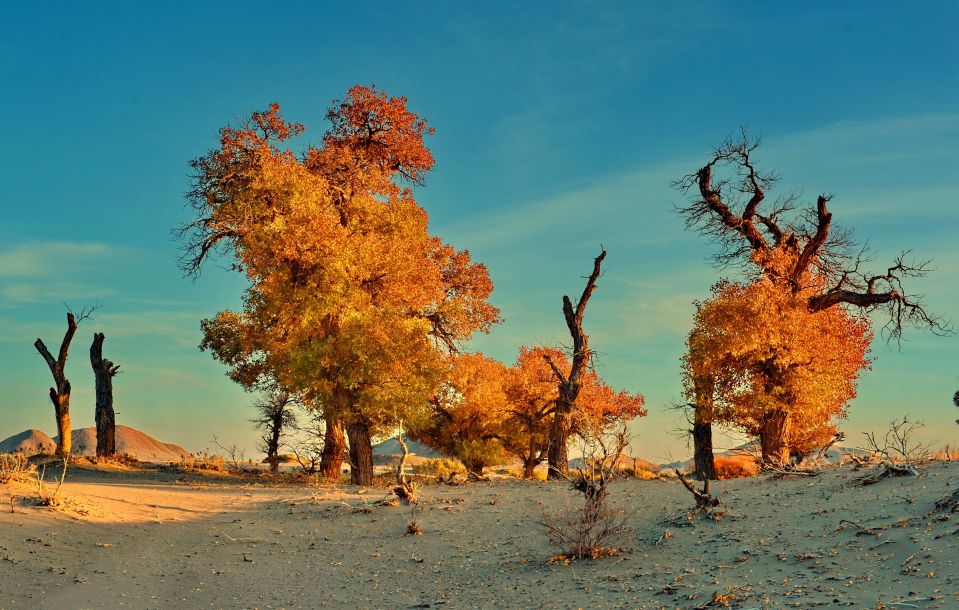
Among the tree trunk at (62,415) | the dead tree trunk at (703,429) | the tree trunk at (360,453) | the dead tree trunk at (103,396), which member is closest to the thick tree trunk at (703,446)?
the dead tree trunk at (703,429)

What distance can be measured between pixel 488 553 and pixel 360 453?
38.0ft

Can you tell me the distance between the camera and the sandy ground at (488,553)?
30.4ft

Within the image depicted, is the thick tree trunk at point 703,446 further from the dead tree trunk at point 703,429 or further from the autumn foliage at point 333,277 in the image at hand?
the autumn foliage at point 333,277

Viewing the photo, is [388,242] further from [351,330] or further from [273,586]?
[273,586]

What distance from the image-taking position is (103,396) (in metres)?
32.1

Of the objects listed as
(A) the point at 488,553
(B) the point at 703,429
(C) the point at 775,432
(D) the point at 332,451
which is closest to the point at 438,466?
(D) the point at 332,451

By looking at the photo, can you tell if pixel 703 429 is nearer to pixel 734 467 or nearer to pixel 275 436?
pixel 734 467

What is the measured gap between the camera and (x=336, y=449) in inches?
1056

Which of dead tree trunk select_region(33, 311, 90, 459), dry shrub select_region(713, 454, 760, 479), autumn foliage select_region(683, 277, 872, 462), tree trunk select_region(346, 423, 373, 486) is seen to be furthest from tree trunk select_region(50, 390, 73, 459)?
dry shrub select_region(713, 454, 760, 479)

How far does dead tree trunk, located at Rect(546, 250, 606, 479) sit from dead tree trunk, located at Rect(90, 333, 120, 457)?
18163mm

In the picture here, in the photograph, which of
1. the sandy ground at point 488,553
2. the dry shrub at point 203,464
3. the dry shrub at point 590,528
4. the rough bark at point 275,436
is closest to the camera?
the sandy ground at point 488,553

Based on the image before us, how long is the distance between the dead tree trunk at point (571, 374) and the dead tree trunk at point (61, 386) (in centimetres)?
1968

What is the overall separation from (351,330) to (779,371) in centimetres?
1364

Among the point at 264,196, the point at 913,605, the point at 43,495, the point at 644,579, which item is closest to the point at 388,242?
the point at 264,196
